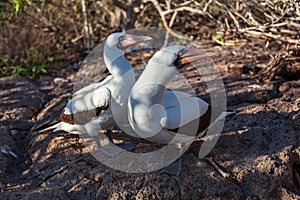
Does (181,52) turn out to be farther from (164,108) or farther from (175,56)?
(164,108)

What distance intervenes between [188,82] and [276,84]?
937 millimetres

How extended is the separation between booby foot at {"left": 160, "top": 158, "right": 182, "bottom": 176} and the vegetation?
2.77m

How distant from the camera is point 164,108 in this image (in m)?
3.72

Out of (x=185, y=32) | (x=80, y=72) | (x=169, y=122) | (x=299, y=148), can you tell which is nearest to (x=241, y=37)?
(x=185, y=32)

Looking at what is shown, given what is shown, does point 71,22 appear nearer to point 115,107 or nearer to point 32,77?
point 32,77

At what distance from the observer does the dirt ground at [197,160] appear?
370cm

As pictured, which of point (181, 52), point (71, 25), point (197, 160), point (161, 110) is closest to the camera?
point (161, 110)

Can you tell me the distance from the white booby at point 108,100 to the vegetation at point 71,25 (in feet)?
7.13

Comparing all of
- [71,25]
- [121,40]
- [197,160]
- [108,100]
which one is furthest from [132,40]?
[71,25]

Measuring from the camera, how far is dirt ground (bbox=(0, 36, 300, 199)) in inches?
146

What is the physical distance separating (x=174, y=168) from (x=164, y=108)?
48 centimetres

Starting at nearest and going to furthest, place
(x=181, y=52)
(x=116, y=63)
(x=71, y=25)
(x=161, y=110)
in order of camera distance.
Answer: (x=161, y=110)
(x=181, y=52)
(x=116, y=63)
(x=71, y=25)

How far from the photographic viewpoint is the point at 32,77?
20.9ft

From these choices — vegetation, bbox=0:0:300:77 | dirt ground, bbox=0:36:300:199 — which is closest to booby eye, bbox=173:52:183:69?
dirt ground, bbox=0:36:300:199
